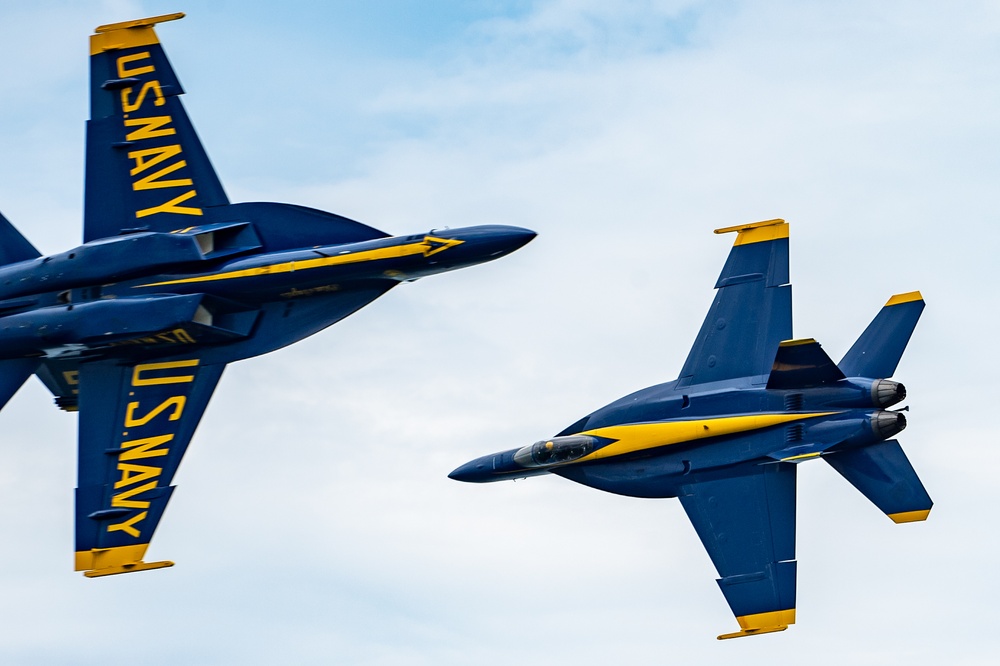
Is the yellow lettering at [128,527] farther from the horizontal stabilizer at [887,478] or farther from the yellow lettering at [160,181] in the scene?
the horizontal stabilizer at [887,478]

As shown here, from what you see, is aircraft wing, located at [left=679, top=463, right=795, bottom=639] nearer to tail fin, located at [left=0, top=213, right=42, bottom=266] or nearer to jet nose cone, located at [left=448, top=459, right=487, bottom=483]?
jet nose cone, located at [left=448, top=459, right=487, bottom=483]

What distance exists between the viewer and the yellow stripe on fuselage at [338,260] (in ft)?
107

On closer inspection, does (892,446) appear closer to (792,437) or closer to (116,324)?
(792,437)

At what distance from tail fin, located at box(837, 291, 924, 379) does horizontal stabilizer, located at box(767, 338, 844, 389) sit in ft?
2.14

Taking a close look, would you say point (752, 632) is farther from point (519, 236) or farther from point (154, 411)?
point (154, 411)

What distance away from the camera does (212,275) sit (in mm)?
33188

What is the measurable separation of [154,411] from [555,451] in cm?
757

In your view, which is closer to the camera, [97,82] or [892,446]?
[892,446]

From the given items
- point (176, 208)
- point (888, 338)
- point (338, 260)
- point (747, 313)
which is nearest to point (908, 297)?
point (888, 338)

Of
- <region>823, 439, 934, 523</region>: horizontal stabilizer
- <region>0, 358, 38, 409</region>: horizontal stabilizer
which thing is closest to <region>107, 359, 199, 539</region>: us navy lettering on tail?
<region>0, 358, 38, 409</region>: horizontal stabilizer

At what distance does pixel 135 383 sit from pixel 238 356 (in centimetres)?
201

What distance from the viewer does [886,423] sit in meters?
31.7

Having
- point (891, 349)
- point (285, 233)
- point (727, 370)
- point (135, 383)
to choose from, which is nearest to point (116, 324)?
point (135, 383)

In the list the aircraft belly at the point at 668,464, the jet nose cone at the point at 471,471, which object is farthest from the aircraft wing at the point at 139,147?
the aircraft belly at the point at 668,464
